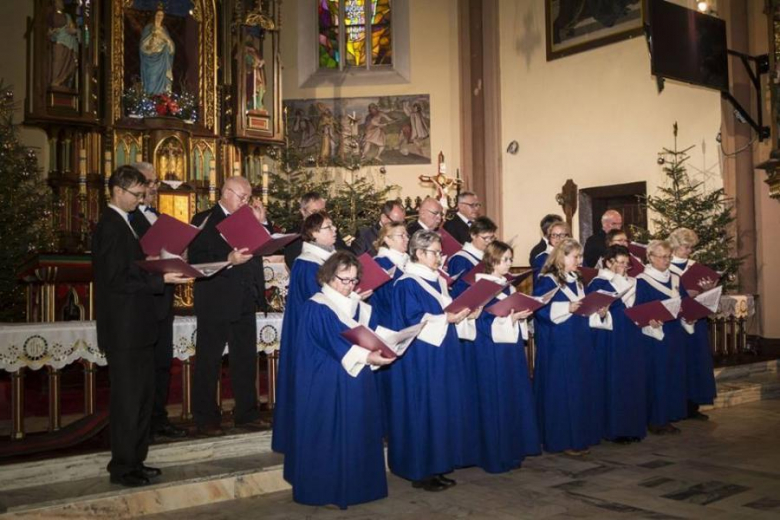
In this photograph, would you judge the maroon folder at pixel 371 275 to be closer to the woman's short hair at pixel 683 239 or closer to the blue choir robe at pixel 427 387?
the blue choir robe at pixel 427 387

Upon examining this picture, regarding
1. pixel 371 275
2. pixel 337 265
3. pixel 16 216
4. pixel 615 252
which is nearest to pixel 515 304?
pixel 371 275

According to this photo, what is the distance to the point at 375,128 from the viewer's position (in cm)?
1454

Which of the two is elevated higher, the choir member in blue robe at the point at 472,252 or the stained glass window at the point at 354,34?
the stained glass window at the point at 354,34

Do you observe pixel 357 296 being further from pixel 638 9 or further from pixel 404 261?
pixel 638 9

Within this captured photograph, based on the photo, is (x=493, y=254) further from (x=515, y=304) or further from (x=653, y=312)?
(x=653, y=312)

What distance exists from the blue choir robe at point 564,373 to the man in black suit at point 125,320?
2685mm

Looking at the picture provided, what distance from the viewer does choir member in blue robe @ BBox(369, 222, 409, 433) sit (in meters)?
5.02

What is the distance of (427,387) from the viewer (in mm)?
4777

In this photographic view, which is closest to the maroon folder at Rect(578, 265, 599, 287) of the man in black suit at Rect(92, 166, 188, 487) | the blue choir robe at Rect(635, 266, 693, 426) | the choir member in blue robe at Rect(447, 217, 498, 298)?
the blue choir robe at Rect(635, 266, 693, 426)

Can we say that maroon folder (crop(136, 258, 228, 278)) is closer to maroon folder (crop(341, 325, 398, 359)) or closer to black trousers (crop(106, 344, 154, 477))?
Result: black trousers (crop(106, 344, 154, 477))

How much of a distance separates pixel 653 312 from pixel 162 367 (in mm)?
3691

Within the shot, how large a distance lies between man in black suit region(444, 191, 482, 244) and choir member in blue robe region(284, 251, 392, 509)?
2.64 meters

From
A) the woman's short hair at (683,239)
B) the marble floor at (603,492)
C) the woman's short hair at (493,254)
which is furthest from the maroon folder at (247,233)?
the woman's short hair at (683,239)

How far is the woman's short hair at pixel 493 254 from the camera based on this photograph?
16.5ft
